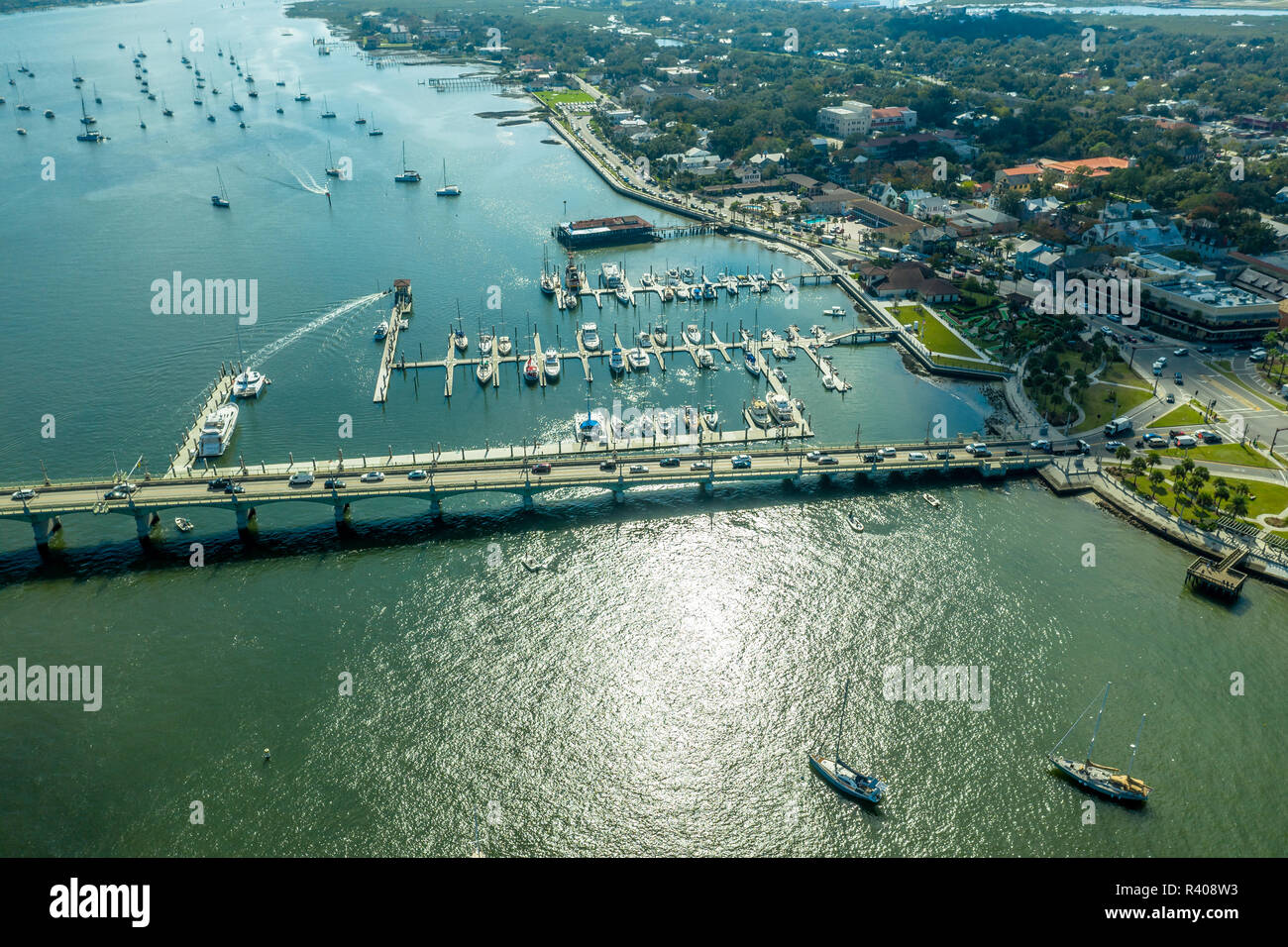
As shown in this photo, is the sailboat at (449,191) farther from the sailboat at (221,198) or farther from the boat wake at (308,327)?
the boat wake at (308,327)

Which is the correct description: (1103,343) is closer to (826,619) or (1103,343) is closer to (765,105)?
(826,619)

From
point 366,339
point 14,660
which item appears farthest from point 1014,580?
point 366,339

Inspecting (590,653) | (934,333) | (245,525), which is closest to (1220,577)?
(590,653)

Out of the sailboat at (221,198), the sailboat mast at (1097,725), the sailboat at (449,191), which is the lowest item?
the sailboat mast at (1097,725)

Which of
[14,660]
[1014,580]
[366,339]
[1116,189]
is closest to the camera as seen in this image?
[14,660]

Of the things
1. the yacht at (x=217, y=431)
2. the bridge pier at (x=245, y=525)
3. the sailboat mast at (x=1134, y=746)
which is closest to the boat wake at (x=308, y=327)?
the yacht at (x=217, y=431)

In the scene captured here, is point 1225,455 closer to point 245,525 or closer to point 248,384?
point 245,525

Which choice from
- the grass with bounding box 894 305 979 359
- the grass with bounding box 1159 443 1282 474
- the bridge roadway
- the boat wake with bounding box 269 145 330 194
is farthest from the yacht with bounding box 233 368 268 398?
the grass with bounding box 1159 443 1282 474
